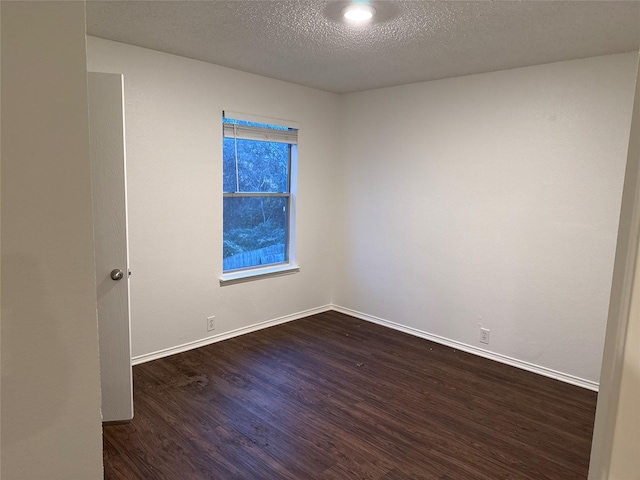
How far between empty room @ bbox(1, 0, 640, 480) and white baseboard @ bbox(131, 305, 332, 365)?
0.02 m

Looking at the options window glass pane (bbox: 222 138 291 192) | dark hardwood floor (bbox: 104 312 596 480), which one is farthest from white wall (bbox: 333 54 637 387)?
window glass pane (bbox: 222 138 291 192)

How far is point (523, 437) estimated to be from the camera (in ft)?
8.59

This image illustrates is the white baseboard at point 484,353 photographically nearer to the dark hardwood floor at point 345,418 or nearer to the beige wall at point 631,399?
the dark hardwood floor at point 345,418

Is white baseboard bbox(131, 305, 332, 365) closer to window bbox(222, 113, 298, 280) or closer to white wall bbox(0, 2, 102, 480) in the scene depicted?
window bbox(222, 113, 298, 280)

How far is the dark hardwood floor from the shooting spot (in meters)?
2.29

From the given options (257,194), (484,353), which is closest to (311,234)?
(257,194)

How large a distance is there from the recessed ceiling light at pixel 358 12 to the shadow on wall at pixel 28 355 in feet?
6.92

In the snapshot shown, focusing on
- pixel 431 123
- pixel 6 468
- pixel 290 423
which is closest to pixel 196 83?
pixel 431 123

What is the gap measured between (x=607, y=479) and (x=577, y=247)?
3.09 m

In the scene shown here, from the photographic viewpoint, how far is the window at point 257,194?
13.0ft

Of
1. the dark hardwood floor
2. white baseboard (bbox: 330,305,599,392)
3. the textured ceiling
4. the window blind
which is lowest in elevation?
the dark hardwood floor

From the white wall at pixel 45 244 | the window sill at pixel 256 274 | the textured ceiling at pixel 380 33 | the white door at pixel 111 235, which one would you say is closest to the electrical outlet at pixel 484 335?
the window sill at pixel 256 274

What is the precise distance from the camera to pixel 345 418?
2756 millimetres

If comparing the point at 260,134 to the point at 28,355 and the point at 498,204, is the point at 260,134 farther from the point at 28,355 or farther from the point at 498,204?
the point at 28,355
